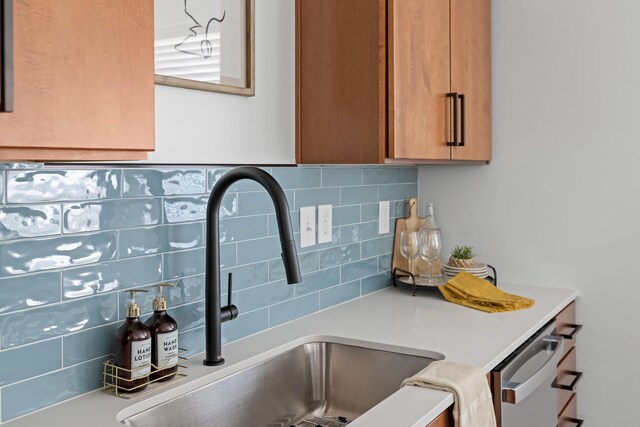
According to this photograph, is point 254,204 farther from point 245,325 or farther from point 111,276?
point 111,276

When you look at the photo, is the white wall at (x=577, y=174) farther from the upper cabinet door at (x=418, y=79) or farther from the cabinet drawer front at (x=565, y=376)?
the upper cabinet door at (x=418, y=79)

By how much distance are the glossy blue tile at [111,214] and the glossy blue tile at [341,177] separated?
718 mm

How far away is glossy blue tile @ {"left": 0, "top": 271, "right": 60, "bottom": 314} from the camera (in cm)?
118

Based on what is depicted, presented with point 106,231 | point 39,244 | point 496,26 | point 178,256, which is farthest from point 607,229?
point 39,244

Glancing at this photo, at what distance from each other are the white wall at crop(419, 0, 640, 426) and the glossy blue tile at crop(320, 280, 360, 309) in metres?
0.66

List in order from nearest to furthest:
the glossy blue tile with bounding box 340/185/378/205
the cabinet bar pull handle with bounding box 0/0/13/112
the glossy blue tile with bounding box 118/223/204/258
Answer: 1. the cabinet bar pull handle with bounding box 0/0/13/112
2. the glossy blue tile with bounding box 118/223/204/258
3. the glossy blue tile with bounding box 340/185/378/205

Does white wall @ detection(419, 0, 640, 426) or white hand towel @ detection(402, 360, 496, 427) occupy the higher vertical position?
white wall @ detection(419, 0, 640, 426)

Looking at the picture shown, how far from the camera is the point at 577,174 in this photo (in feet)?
7.95

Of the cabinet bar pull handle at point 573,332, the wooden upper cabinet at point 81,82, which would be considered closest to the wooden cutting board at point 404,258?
the cabinet bar pull handle at point 573,332

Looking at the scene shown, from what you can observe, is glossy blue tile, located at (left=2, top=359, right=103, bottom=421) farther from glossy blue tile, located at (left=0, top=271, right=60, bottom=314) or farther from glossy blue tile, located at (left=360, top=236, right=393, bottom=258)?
glossy blue tile, located at (left=360, top=236, right=393, bottom=258)

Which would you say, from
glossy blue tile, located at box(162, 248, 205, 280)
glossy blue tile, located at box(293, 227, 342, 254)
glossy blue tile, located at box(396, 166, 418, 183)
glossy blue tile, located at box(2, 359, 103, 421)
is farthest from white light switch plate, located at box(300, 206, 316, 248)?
glossy blue tile, located at box(2, 359, 103, 421)

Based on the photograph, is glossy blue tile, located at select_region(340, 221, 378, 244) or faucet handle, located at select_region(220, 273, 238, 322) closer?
faucet handle, located at select_region(220, 273, 238, 322)

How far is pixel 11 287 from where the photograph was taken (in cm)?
119

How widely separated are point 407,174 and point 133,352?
1.59 m
